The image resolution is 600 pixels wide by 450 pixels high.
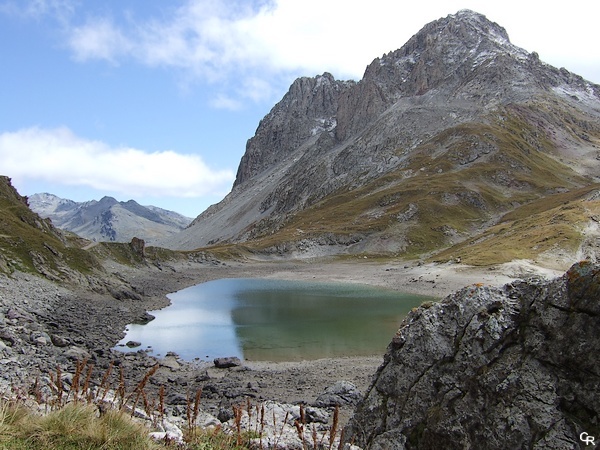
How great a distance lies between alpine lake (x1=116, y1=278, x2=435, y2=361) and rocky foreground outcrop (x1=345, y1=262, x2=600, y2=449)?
2347 centimetres

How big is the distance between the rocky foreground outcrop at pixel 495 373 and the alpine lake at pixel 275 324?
77.0ft

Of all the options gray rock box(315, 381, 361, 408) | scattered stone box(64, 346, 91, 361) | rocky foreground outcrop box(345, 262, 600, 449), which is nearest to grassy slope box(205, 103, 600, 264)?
gray rock box(315, 381, 361, 408)

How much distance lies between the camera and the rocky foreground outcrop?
31.3 feet

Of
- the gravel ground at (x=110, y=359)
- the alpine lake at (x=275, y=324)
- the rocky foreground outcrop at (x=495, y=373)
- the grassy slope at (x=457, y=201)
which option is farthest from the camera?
the grassy slope at (x=457, y=201)

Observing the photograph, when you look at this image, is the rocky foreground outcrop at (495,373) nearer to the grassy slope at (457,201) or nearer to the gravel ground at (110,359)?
the gravel ground at (110,359)

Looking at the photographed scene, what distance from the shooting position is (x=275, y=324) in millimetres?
49375

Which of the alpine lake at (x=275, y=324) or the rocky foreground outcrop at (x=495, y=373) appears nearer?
the rocky foreground outcrop at (x=495, y=373)

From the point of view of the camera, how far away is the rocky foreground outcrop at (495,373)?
9555 mm

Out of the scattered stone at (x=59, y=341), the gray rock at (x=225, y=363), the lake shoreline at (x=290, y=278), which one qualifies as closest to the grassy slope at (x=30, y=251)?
the lake shoreline at (x=290, y=278)

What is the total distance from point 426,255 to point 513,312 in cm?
11378

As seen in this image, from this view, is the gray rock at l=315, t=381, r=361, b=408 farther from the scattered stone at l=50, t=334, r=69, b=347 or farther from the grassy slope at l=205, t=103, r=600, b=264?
the grassy slope at l=205, t=103, r=600, b=264

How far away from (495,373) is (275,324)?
40242mm

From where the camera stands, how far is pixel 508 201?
160 meters

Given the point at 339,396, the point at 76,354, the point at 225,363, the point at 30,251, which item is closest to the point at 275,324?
the point at 225,363
